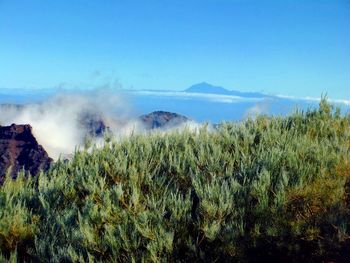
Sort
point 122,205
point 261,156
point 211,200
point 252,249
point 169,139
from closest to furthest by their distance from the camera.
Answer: point 252,249 → point 211,200 → point 122,205 → point 261,156 → point 169,139

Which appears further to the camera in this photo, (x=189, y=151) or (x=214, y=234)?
(x=189, y=151)

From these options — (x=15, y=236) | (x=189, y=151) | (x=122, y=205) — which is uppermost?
(x=189, y=151)

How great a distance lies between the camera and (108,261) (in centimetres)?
498

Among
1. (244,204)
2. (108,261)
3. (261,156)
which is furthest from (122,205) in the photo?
(261,156)

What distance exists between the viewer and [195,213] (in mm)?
5812

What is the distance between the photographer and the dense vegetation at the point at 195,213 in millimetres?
5164

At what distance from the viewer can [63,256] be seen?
16.5ft

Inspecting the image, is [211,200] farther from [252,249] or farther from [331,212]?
[331,212]

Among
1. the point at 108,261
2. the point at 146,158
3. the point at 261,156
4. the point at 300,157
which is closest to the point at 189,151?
the point at 146,158

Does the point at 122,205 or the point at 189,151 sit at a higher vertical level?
the point at 189,151

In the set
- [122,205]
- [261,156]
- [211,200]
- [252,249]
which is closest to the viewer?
[252,249]

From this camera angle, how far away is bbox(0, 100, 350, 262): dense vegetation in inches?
203

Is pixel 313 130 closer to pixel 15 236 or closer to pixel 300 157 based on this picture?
pixel 300 157

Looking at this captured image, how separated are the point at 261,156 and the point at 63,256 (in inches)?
142
